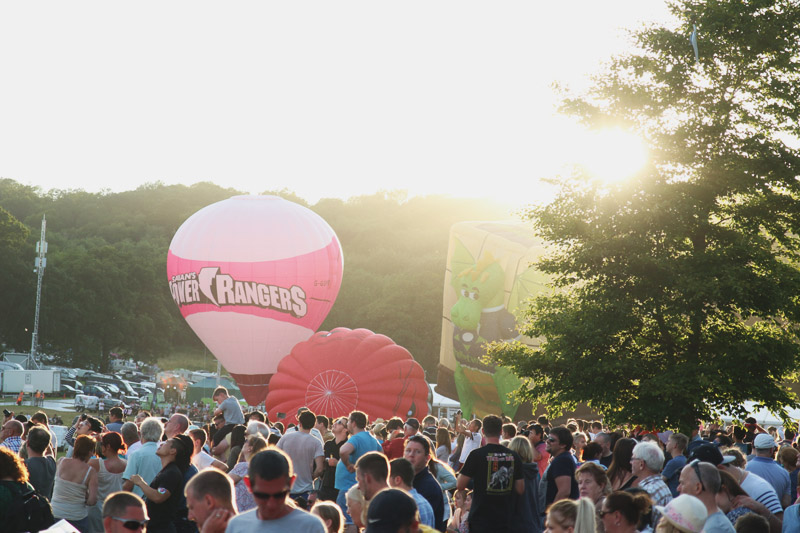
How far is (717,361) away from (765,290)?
4.61 ft

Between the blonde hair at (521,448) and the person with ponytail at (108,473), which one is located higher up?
the blonde hair at (521,448)

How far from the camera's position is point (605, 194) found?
16031 millimetres

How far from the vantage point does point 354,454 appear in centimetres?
874

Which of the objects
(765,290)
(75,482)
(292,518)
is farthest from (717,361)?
(292,518)

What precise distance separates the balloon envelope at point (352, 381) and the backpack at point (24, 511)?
15980 mm

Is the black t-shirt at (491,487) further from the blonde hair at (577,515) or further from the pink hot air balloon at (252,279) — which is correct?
the pink hot air balloon at (252,279)

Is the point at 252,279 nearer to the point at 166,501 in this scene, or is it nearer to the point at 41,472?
the point at 41,472

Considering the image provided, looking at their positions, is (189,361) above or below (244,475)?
below

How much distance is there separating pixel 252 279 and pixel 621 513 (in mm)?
24307

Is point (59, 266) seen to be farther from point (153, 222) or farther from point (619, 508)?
point (619, 508)

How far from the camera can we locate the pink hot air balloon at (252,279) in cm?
2828

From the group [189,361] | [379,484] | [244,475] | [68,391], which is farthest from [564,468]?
[189,361]

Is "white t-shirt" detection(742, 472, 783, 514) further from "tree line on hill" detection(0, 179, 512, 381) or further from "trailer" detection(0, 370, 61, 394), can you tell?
"tree line on hill" detection(0, 179, 512, 381)

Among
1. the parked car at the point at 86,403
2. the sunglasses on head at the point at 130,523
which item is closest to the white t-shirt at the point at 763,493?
the sunglasses on head at the point at 130,523
